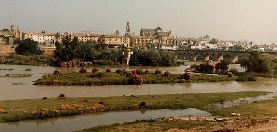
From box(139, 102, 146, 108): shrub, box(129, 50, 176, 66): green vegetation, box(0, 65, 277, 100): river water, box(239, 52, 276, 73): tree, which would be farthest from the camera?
box(129, 50, 176, 66): green vegetation

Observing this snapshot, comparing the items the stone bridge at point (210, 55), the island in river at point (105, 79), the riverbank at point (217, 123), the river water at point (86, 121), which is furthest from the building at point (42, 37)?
the riverbank at point (217, 123)

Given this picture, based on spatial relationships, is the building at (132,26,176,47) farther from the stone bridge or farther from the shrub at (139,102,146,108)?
the shrub at (139,102,146,108)

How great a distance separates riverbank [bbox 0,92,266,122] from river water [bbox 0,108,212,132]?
0.88 metres

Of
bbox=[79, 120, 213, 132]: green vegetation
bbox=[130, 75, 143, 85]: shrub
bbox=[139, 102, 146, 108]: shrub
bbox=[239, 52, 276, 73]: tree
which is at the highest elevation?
bbox=[239, 52, 276, 73]: tree

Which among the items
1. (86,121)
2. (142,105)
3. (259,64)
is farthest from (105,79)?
(259,64)

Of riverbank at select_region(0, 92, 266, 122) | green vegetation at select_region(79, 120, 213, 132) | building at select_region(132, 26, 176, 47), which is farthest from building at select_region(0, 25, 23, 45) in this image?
green vegetation at select_region(79, 120, 213, 132)

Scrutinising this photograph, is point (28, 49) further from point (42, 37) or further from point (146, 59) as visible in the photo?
point (42, 37)

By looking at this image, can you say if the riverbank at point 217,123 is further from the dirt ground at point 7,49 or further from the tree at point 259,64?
the dirt ground at point 7,49

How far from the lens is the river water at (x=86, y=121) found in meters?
24.1

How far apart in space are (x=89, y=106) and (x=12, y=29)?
5444 inches

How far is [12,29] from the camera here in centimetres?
15912

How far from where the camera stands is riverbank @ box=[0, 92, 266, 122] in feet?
89.0

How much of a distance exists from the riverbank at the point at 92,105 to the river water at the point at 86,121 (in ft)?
2.87

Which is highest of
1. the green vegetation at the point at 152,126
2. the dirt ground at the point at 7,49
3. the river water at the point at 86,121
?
the dirt ground at the point at 7,49
